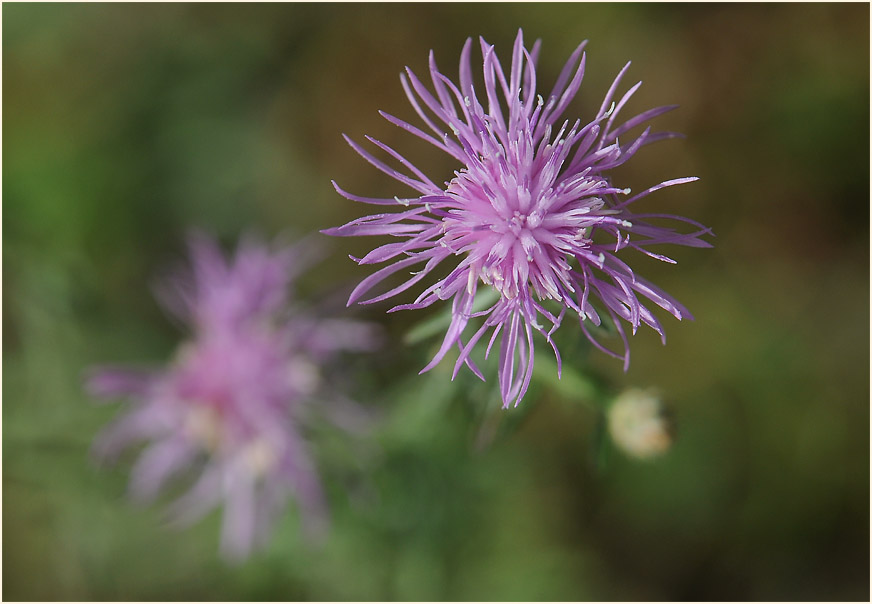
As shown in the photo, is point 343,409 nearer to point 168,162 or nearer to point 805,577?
point 168,162

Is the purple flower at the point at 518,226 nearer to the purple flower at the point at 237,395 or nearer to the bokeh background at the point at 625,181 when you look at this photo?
the purple flower at the point at 237,395

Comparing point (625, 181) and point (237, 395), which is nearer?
Result: point (237, 395)

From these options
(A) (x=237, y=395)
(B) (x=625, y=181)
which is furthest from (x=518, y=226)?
(B) (x=625, y=181)

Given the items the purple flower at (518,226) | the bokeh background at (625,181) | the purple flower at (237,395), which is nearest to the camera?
the purple flower at (518,226)

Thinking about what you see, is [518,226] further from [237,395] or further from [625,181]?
[625,181]

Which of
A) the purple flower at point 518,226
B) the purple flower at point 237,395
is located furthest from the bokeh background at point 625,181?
the purple flower at point 518,226

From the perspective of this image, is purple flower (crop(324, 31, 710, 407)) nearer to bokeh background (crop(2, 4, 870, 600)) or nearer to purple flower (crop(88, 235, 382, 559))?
purple flower (crop(88, 235, 382, 559))

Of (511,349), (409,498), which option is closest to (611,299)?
(511,349)
